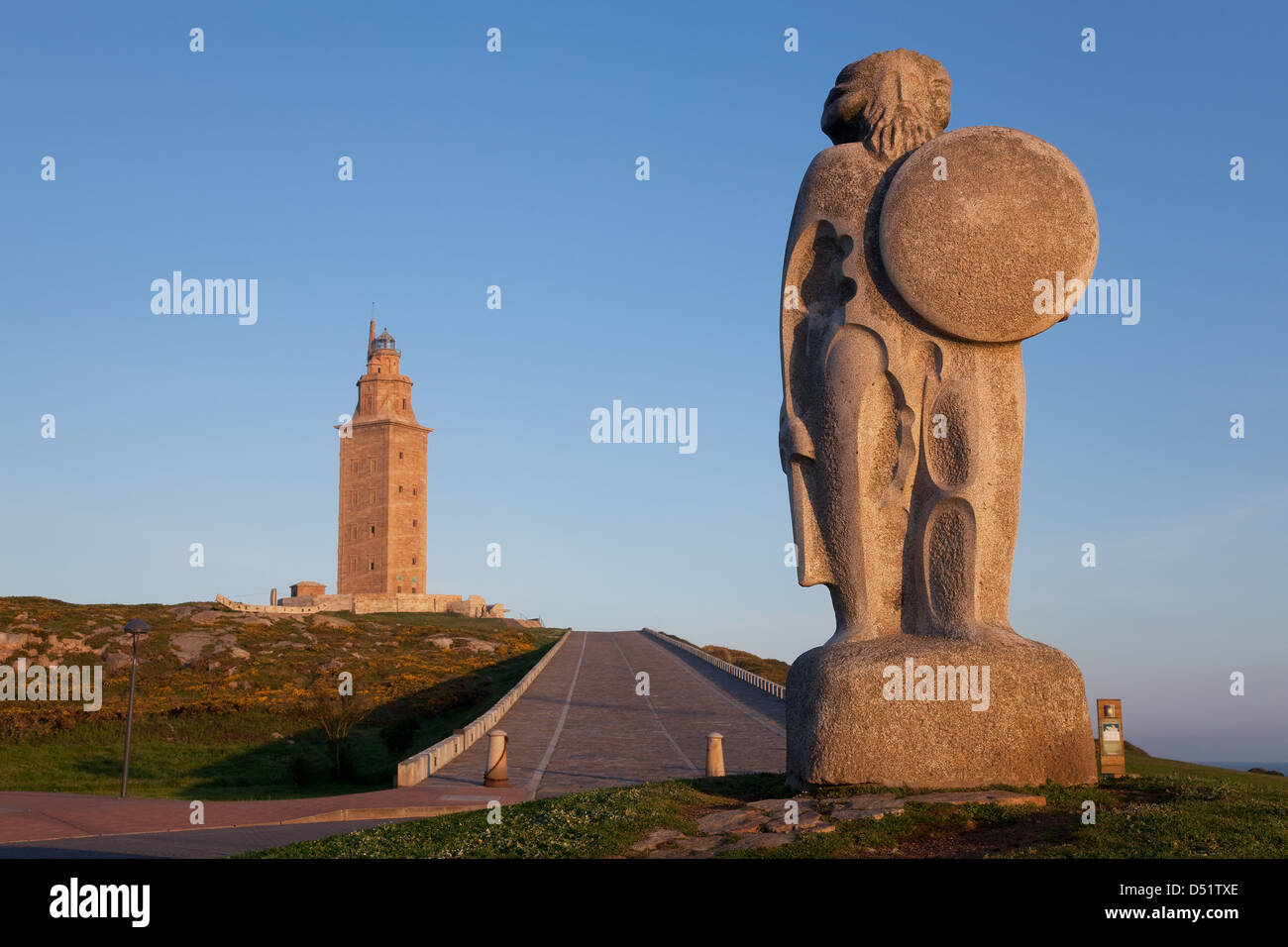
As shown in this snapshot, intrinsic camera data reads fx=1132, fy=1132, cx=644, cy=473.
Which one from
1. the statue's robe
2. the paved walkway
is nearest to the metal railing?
the paved walkway

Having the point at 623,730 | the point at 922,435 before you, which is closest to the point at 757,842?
the point at 922,435

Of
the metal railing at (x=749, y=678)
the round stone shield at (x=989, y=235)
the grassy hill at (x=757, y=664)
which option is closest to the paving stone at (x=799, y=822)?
the round stone shield at (x=989, y=235)

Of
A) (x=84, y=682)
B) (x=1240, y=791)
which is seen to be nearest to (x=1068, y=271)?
(x=1240, y=791)

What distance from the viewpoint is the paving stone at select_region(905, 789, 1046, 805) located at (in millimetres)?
7051

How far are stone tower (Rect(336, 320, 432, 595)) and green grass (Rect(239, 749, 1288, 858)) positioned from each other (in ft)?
276

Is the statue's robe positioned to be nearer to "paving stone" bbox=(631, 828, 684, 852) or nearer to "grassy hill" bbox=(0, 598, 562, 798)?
"paving stone" bbox=(631, 828, 684, 852)

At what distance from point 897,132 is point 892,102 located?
0.26 m

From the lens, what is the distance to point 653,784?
902 cm

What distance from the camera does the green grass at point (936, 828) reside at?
6008 mm

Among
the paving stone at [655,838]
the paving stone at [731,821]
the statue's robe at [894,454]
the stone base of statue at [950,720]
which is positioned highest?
the statue's robe at [894,454]

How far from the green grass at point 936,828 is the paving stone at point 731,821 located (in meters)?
0.11

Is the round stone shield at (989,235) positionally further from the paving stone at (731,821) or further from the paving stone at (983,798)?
the paving stone at (731,821)
